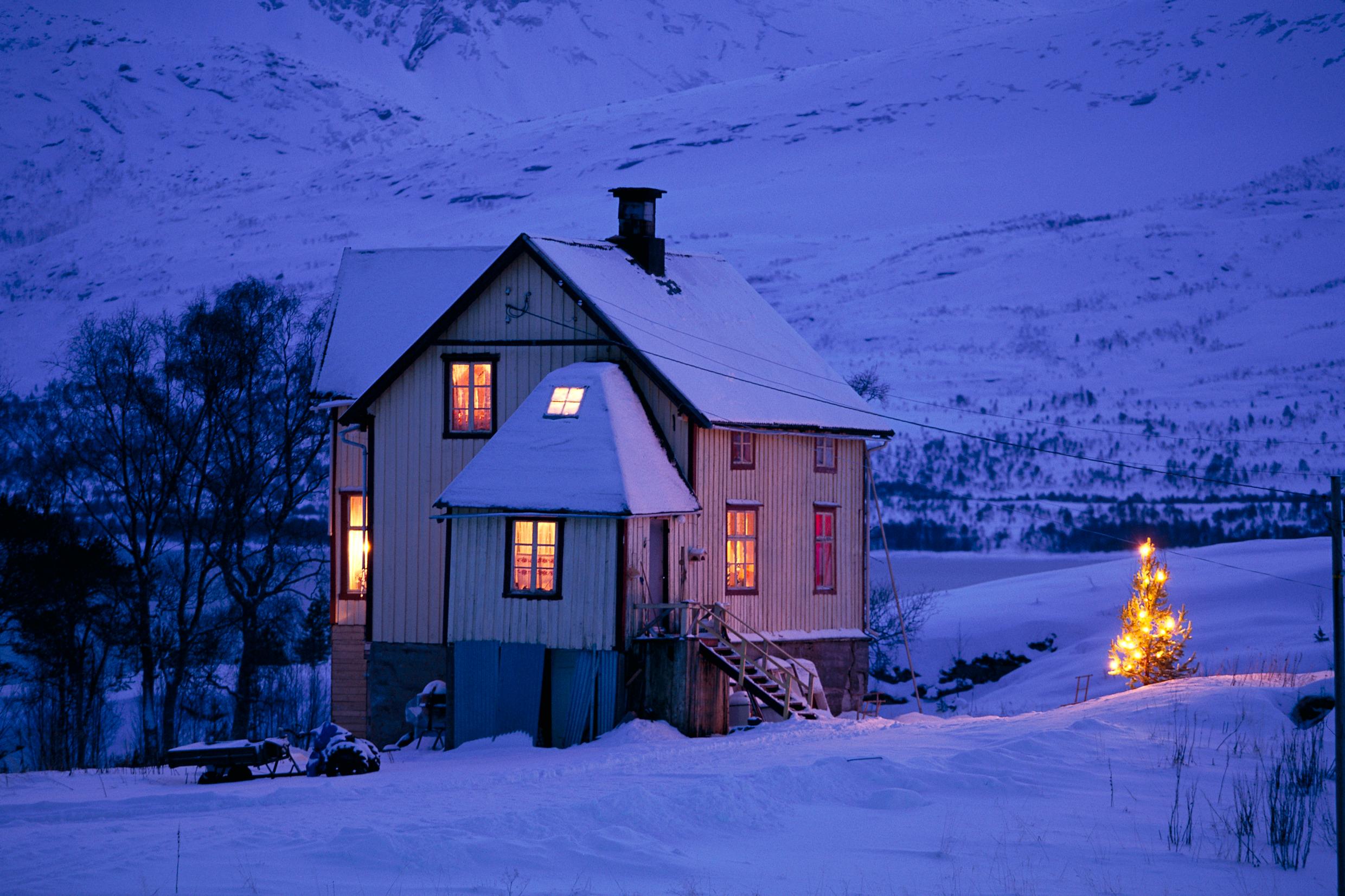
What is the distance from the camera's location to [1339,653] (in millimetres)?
12969

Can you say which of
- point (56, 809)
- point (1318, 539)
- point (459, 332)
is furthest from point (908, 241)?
point (56, 809)

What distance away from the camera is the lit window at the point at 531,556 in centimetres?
2586

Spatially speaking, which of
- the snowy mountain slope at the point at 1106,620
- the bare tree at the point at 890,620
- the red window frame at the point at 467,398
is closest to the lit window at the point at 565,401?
the red window frame at the point at 467,398

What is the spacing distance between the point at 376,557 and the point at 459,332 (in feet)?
15.8

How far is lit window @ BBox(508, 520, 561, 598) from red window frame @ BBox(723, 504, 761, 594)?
13.5ft

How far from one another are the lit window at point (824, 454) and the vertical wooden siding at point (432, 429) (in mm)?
5045

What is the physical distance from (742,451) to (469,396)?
5478 millimetres

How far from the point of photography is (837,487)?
3119cm

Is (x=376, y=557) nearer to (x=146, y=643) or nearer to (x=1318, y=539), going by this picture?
(x=146, y=643)

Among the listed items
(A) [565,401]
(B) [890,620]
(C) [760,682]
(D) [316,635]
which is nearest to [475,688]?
(C) [760,682]

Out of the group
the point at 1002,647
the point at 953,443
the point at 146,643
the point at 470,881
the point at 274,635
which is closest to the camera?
the point at 470,881

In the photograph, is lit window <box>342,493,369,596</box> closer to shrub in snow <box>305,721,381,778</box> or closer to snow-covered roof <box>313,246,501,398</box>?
snow-covered roof <box>313,246,501,398</box>

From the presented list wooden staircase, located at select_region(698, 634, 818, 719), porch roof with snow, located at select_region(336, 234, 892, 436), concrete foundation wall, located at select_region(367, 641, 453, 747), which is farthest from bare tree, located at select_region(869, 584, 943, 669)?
concrete foundation wall, located at select_region(367, 641, 453, 747)

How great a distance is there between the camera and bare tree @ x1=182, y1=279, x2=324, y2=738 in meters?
38.8
